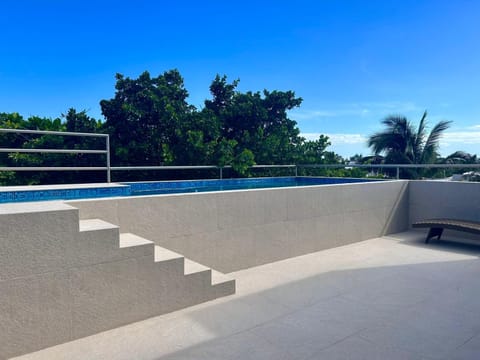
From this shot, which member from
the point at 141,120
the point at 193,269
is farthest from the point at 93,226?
the point at 141,120

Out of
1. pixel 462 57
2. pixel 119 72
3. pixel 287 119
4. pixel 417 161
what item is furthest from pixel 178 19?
pixel 462 57

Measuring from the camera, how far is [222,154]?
8.11 metres

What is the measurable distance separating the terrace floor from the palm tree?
22.7ft

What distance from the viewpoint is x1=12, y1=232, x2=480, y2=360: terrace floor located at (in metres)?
2.44

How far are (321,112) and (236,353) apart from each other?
597 inches

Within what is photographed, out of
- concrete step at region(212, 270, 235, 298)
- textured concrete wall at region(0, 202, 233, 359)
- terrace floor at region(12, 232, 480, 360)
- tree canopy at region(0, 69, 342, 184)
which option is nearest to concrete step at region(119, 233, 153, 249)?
textured concrete wall at region(0, 202, 233, 359)

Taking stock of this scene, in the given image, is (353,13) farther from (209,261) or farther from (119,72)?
(209,261)

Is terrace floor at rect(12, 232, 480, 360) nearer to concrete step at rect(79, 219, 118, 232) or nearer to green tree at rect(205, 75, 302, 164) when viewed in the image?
concrete step at rect(79, 219, 118, 232)

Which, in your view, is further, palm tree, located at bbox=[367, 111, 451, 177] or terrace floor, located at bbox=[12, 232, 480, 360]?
palm tree, located at bbox=[367, 111, 451, 177]

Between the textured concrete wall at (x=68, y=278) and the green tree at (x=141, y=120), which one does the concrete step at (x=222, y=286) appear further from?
the green tree at (x=141, y=120)

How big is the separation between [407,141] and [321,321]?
9.60 meters

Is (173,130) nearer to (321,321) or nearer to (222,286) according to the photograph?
(222,286)

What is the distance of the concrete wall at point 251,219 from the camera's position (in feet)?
12.1

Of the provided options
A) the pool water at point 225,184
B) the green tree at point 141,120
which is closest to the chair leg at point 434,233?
the pool water at point 225,184
